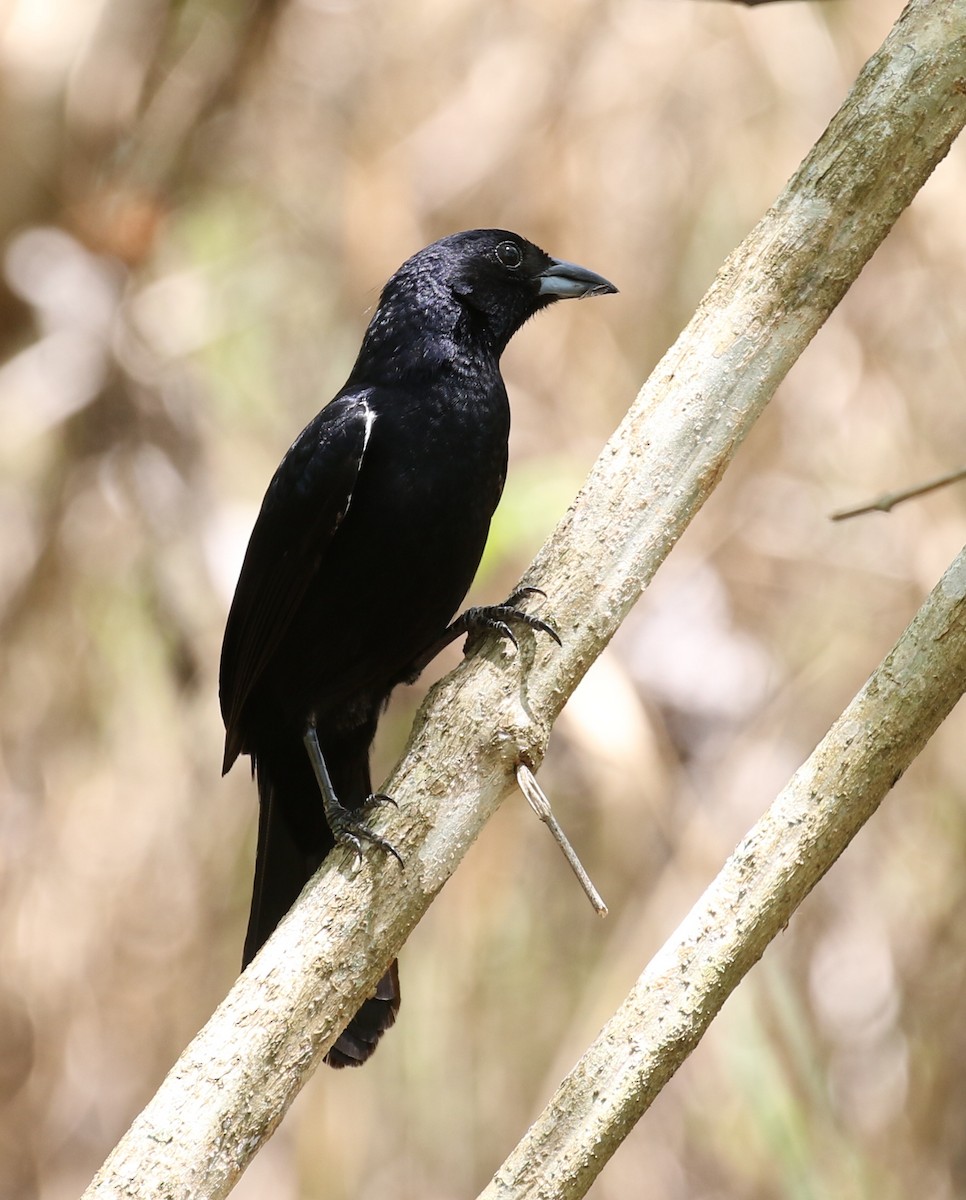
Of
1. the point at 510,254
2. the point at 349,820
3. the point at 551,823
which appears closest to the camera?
the point at 551,823

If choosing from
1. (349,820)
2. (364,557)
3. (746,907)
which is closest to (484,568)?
(364,557)

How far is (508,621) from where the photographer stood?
96.3 inches

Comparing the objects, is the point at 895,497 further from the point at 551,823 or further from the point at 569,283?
the point at 569,283

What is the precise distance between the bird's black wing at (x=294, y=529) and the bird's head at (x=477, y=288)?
26 centimetres

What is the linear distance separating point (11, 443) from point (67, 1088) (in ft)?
6.18

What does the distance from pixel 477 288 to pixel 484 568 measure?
674 millimetres

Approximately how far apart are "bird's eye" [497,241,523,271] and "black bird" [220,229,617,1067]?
6 cm

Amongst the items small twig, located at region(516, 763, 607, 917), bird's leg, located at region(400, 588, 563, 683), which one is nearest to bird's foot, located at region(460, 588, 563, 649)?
bird's leg, located at region(400, 588, 563, 683)

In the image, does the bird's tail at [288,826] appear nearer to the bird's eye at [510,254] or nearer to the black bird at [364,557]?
the black bird at [364,557]

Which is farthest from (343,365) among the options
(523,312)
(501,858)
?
(501,858)

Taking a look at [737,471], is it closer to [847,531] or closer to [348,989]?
[847,531]

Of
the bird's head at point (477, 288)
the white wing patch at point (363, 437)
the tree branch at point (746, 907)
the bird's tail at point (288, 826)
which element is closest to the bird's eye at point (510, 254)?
the bird's head at point (477, 288)

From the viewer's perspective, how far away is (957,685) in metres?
1.95

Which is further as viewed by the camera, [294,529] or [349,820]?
[294,529]
